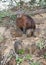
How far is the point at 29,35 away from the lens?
5.64m

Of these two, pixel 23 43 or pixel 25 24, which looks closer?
pixel 23 43

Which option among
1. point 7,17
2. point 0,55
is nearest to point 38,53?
point 0,55

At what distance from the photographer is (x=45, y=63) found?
4492mm

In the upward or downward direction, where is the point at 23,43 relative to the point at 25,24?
downward

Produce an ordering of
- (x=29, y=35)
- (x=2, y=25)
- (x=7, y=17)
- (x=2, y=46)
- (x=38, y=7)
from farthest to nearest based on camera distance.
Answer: (x=38, y=7) → (x=7, y=17) → (x=2, y=25) → (x=29, y=35) → (x=2, y=46)

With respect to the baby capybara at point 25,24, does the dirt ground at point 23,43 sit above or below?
below

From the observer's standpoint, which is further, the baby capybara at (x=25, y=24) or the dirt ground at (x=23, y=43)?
the baby capybara at (x=25, y=24)

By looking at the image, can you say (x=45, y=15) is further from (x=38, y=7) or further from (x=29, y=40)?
(x=29, y=40)

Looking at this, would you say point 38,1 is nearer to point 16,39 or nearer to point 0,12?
point 0,12

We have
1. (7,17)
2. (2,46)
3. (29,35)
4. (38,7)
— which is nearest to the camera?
(2,46)

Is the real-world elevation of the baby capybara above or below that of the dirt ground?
above

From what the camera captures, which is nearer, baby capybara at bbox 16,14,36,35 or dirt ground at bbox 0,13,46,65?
dirt ground at bbox 0,13,46,65

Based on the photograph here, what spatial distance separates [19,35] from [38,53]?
1040mm

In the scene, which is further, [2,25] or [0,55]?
[2,25]
